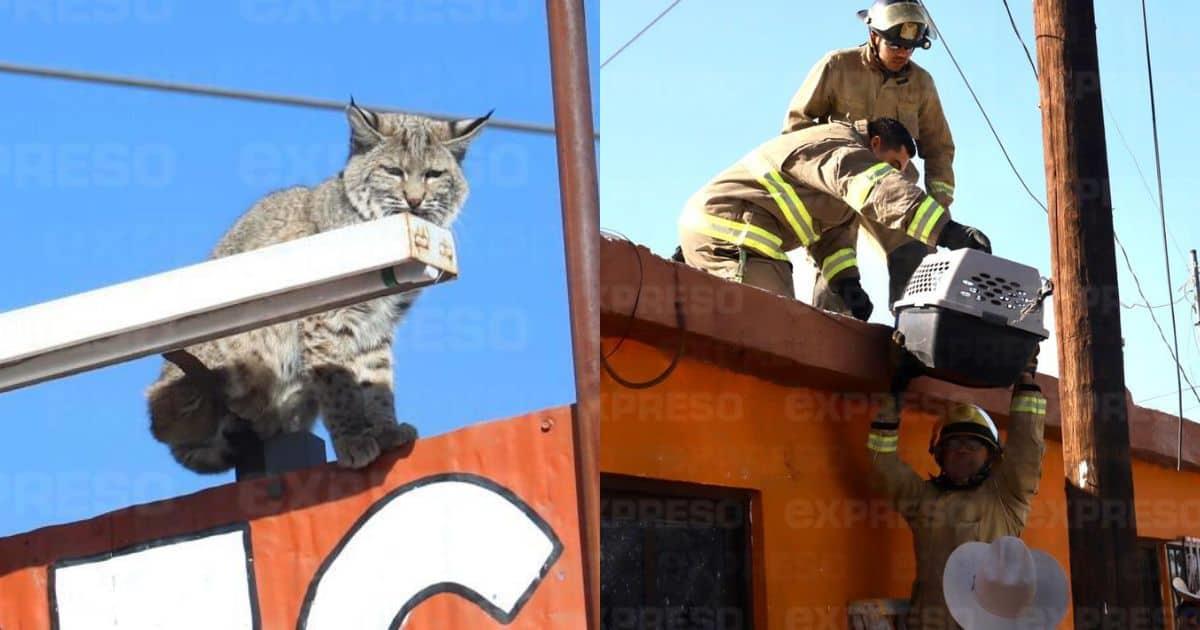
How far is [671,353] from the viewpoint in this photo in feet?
19.3

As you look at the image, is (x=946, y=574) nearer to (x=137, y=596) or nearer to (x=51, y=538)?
(x=137, y=596)

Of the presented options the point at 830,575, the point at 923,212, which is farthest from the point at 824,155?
the point at 830,575

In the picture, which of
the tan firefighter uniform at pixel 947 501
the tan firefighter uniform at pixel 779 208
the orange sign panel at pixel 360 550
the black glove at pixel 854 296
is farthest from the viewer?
the black glove at pixel 854 296

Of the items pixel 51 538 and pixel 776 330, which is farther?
pixel 776 330

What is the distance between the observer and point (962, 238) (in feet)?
20.7

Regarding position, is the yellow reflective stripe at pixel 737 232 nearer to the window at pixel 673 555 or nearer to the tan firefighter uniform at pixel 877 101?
the tan firefighter uniform at pixel 877 101

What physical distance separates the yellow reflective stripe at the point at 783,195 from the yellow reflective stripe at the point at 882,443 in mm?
1331

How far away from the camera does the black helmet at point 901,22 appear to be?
721 cm

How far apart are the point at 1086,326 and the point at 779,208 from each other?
1.60 m

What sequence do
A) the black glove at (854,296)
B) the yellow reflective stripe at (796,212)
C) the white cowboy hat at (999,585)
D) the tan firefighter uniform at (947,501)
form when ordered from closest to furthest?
the white cowboy hat at (999,585), the tan firefighter uniform at (947,501), the yellow reflective stripe at (796,212), the black glove at (854,296)

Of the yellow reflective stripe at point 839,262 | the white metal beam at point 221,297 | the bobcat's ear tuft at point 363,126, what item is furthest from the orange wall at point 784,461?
the white metal beam at point 221,297

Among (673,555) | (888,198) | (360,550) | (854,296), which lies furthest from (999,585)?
(360,550)

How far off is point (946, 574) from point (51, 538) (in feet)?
11.7

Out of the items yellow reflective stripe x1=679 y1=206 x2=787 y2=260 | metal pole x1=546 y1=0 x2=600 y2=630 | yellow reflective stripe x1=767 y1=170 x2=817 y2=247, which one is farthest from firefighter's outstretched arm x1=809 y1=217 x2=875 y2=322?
metal pole x1=546 y1=0 x2=600 y2=630
